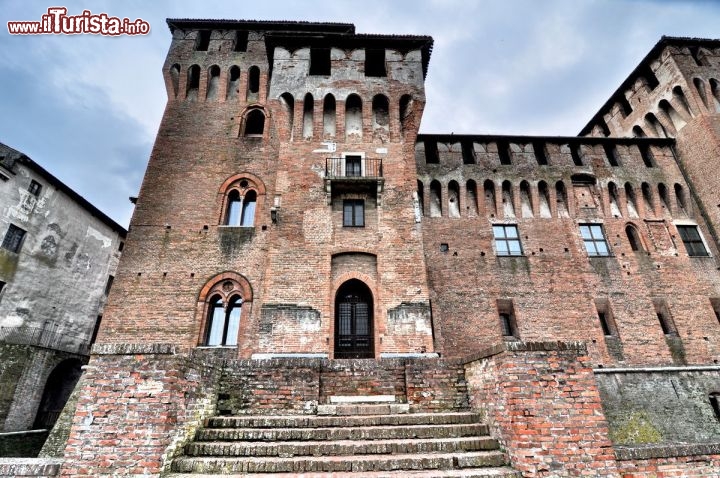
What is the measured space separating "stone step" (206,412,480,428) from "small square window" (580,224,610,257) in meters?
14.3

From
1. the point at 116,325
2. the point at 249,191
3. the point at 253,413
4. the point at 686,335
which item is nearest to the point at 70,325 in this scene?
the point at 116,325

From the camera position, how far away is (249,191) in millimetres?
15375

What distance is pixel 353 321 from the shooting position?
39.9 feet

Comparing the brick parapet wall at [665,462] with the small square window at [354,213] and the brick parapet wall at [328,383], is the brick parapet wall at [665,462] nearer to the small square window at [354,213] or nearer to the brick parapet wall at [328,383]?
the brick parapet wall at [328,383]

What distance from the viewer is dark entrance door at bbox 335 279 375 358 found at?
11.7m

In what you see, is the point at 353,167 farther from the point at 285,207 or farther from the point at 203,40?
the point at 203,40

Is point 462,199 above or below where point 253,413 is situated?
above

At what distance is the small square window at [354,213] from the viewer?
1314cm

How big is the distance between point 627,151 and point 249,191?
795 inches

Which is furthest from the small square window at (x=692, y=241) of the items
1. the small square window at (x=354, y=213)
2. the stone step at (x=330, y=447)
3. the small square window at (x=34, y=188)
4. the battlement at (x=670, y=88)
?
the small square window at (x=34, y=188)

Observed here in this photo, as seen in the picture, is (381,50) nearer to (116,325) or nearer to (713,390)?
(116,325)

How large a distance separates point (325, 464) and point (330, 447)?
0.35 m

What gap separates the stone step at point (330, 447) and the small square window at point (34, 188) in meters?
20.5

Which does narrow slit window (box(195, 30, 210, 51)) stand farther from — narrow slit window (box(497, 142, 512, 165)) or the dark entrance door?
narrow slit window (box(497, 142, 512, 165))
